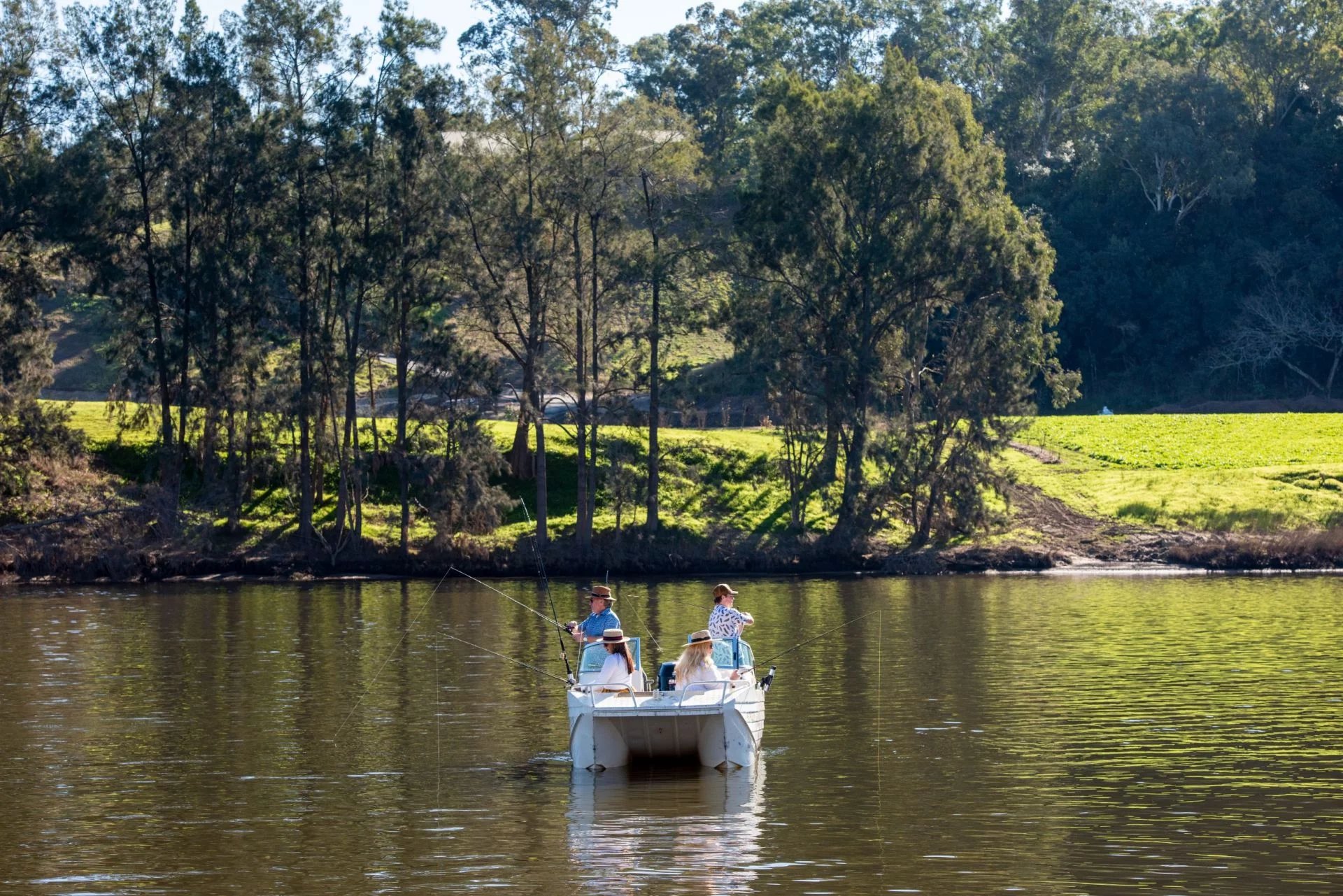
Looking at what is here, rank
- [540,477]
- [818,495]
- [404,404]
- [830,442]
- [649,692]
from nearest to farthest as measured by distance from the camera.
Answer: [649,692], [540,477], [404,404], [830,442], [818,495]

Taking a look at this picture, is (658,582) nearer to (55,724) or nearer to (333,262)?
(333,262)

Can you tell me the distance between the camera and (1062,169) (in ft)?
324

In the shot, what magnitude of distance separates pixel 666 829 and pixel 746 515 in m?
40.6

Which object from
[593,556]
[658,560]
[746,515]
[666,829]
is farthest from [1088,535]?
[666,829]

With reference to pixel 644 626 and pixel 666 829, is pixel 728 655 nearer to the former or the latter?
pixel 666 829

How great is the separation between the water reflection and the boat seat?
122 cm

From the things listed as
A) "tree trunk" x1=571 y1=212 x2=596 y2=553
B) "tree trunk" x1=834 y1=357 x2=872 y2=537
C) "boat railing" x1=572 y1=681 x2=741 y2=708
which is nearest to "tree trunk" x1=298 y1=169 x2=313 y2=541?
"tree trunk" x1=571 y1=212 x2=596 y2=553

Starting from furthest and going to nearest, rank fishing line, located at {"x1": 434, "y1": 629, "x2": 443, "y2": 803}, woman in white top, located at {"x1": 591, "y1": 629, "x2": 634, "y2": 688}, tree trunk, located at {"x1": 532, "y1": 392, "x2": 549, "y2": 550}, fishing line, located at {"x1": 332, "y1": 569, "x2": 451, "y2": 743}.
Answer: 1. tree trunk, located at {"x1": 532, "y1": 392, "x2": 549, "y2": 550}
2. fishing line, located at {"x1": 332, "y1": 569, "x2": 451, "y2": 743}
3. woman in white top, located at {"x1": 591, "y1": 629, "x2": 634, "y2": 688}
4. fishing line, located at {"x1": 434, "y1": 629, "x2": 443, "y2": 803}

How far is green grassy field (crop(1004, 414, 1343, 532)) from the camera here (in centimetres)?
5753

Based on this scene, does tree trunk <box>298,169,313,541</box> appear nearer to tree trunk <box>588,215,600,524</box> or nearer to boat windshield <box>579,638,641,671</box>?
tree trunk <box>588,215,600,524</box>

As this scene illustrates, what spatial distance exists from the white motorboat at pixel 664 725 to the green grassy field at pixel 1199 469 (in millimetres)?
37775

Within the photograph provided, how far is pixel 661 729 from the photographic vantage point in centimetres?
2162

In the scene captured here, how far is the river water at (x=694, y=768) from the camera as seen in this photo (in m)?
16.8

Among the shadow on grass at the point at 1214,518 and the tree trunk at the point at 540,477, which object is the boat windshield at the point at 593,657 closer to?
the tree trunk at the point at 540,477
